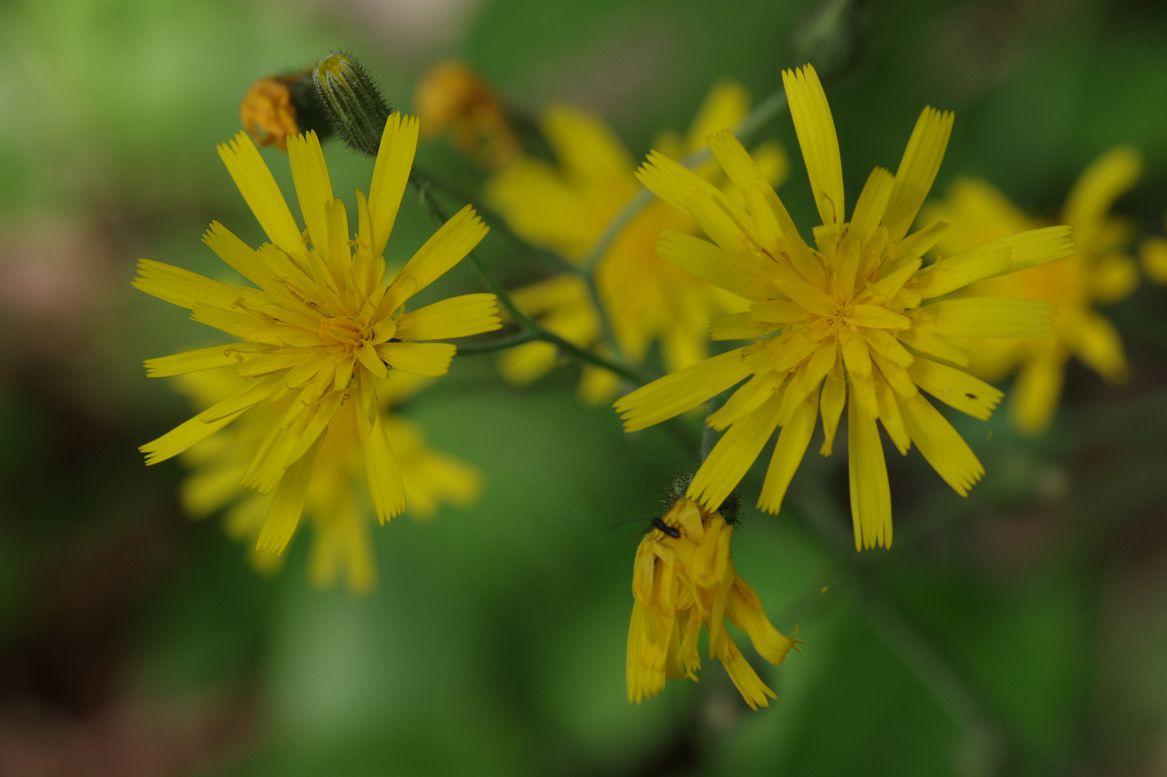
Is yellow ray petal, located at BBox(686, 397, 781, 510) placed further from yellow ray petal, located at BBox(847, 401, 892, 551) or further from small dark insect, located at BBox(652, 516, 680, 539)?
yellow ray petal, located at BBox(847, 401, 892, 551)

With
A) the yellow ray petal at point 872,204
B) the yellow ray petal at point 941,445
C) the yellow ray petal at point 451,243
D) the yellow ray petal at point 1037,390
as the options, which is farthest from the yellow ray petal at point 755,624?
the yellow ray petal at point 1037,390

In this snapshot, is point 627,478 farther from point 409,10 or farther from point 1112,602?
point 409,10

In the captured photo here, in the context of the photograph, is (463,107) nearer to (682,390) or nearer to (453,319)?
(453,319)

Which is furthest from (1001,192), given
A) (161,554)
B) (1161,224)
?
(161,554)

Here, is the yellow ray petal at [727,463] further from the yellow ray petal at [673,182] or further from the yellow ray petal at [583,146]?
the yellow ray petal at [583,146]

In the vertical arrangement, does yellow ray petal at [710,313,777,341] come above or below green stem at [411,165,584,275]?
below

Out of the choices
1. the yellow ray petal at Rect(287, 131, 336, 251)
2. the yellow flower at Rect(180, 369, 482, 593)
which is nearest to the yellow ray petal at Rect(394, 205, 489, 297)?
the yellow ray petal at Rect(287, 131, 336, 251)

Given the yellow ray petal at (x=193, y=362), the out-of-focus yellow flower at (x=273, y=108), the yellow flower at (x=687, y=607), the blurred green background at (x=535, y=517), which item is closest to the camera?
the yellow flower at (x=687, y=607)
